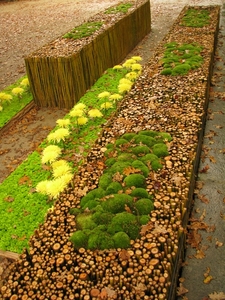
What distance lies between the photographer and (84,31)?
788cm

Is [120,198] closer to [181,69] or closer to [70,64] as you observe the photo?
[181,69]

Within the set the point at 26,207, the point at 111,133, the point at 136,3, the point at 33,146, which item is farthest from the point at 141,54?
the point at 26,207

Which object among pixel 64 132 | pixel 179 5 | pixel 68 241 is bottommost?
pixel 179 5

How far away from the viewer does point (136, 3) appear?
10773 mm

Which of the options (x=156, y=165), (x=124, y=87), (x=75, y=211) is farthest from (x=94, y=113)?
(x=75, y=211)

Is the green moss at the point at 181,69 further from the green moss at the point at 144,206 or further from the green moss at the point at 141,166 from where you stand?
the green moss at the point at 144,206

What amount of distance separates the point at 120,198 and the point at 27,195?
1652 millimetres

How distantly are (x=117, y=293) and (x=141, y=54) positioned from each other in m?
8.23

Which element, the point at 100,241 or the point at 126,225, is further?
the point at 126,225

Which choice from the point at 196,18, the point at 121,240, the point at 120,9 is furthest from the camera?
the point at 120,9

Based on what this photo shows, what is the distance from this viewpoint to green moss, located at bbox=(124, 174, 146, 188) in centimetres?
311

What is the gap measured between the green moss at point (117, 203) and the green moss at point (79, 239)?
376 mm

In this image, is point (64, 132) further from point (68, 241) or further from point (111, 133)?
point (68, 241)

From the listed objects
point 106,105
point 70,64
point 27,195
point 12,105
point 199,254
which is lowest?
point 12,105
